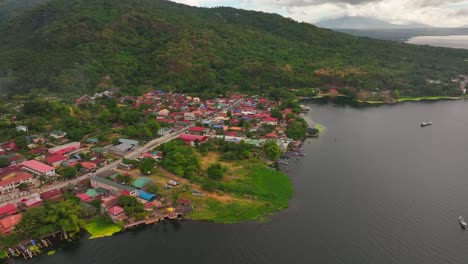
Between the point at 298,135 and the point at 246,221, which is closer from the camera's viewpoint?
the point at 246,221

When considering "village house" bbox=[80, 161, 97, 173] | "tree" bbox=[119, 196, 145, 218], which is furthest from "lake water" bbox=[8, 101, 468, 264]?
"village house" bbox=[80, 161, 97, 173]

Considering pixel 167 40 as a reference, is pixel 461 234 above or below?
below

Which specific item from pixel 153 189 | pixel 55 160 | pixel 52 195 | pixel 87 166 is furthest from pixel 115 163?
pixel 153 189

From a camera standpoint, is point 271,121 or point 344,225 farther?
point 271,121

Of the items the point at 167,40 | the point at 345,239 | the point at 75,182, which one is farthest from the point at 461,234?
the point at 167,40

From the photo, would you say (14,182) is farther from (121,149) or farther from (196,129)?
(196,129)

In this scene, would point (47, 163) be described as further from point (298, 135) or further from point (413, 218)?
point (413, 218)

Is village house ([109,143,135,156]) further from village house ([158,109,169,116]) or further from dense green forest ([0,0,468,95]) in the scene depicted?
→ dense green forest ([0,0,468,95])

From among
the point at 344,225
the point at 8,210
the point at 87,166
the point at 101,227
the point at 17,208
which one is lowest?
the point at 101,227
